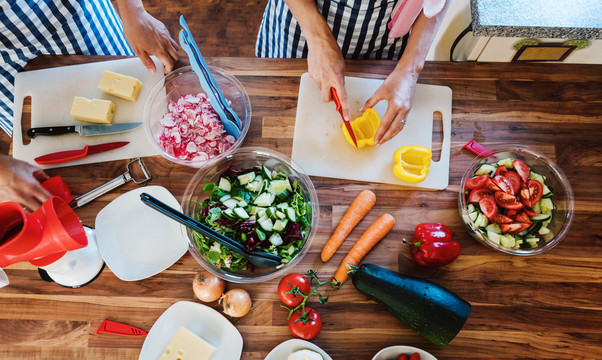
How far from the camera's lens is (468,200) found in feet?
4.64

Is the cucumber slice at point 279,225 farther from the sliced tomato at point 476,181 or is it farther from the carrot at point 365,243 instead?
the sliced tomato at point 476,181

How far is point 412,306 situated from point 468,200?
1.44 ft

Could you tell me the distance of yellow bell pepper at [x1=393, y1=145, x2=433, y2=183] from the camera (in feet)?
4.74

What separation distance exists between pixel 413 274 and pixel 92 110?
1.39 metres

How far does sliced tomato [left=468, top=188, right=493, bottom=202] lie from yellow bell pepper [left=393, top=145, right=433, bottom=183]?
17 cm

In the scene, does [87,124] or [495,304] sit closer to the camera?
[495,304]

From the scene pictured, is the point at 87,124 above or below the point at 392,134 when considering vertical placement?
below

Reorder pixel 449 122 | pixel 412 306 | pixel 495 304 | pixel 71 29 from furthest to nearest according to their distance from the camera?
pixel 71 29
pixel 449 122
pixel 495 304
pixel 412 306

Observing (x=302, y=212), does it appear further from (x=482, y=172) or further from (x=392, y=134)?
(x=482, y=172)

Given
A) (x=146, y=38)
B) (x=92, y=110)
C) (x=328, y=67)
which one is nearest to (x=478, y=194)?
(x=328, y=67)

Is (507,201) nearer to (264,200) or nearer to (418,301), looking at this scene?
(418,301)

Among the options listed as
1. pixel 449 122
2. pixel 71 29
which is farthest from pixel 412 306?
Result: pixel 71 29

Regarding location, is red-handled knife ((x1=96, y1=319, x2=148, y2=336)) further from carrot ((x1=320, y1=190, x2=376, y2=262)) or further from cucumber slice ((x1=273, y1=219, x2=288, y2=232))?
carrot ((x1=320, y1=190, x2=376, y2=262))

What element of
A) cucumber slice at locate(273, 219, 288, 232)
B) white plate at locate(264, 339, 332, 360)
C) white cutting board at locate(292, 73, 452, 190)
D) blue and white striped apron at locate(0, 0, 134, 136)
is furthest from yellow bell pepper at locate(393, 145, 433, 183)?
blue and white striped apron at locate(0, 0, 134, 136)
